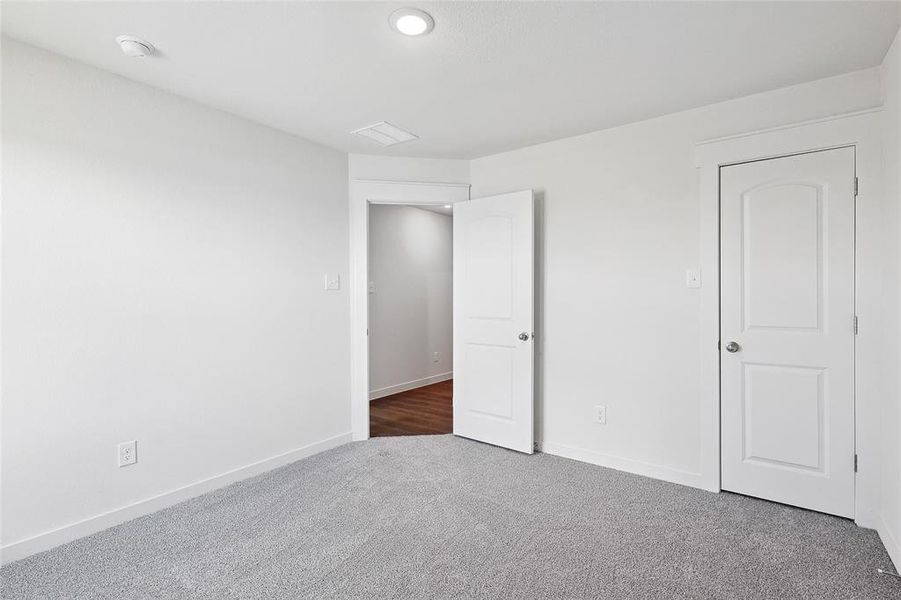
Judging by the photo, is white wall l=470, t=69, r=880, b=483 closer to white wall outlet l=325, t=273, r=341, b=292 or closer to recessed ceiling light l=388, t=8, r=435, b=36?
white wall outlet l=325, t=273, r=341, b=292

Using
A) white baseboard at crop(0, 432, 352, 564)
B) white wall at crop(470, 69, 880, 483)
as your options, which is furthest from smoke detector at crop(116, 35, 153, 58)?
white wall at crop(470, 69, 880, 483)

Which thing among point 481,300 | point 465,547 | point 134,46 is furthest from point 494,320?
point 134,46

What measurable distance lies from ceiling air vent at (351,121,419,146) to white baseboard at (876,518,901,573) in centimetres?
337

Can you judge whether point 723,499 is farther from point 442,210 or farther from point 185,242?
point 442,210

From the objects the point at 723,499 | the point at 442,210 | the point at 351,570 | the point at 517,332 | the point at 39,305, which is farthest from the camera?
the point at 442,210

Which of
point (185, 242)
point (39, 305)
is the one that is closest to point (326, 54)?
point (185, 242)

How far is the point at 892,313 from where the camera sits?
6.86ft

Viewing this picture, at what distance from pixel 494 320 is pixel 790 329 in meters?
1.86

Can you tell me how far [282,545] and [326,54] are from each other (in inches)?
92.0

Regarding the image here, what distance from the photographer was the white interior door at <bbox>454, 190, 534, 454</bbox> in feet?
11.1

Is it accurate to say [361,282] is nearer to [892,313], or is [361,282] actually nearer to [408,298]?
[408,298]

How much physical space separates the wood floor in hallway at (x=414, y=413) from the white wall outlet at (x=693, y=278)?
226 cm

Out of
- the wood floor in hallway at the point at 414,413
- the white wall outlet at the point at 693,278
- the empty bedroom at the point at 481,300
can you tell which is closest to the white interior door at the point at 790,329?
the empty bedroom at the point at 481,300

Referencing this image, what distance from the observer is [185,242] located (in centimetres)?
266
